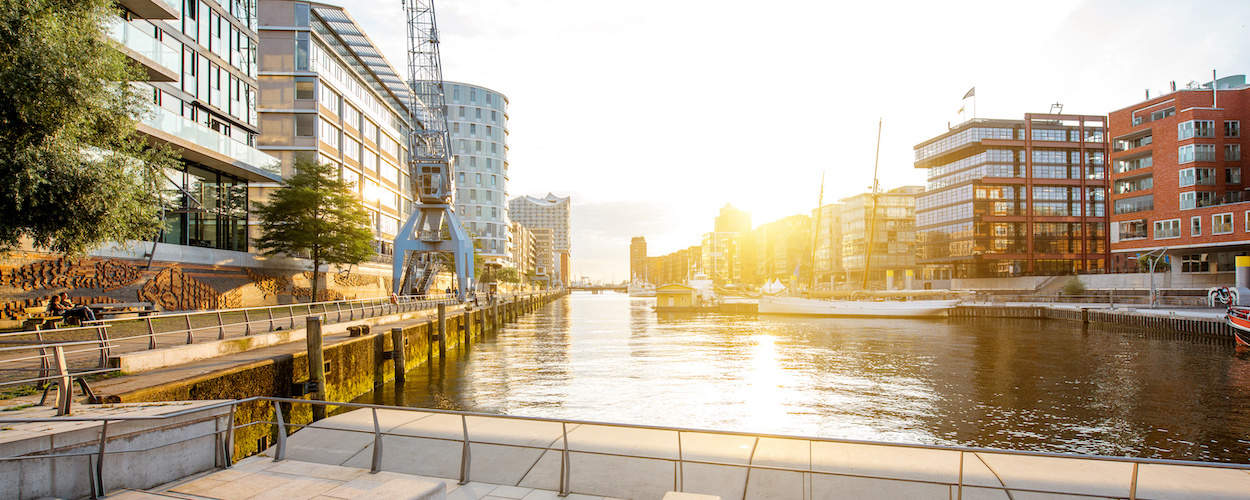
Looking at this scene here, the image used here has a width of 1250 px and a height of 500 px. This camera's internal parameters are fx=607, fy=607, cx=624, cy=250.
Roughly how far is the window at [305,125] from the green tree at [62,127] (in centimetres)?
3972

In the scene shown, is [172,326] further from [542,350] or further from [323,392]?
[542,350]

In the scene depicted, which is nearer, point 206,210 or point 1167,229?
point 206,210

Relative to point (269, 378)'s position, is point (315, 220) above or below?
above

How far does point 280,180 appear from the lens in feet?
136

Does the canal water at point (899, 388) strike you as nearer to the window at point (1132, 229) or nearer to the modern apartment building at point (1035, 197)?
the window at point (1132, 229)

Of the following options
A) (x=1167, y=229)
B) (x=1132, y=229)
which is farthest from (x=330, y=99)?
(x=1132, y=229)

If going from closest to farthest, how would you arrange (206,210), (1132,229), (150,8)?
(150,8) → (206,210) → (1132,229)

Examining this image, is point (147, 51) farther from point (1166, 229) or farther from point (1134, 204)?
point (1134, 204)

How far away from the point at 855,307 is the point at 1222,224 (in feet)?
107

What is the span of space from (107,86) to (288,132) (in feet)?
134

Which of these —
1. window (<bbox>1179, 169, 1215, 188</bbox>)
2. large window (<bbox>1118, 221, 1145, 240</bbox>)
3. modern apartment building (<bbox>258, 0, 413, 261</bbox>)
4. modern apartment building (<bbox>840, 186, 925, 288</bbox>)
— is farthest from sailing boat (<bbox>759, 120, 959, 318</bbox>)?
modern apartment building (<bbox>258, 0, 413, 261</bbox>)

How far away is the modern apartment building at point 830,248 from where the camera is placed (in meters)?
133

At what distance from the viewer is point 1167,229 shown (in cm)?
6056

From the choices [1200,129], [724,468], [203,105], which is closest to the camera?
[724,468]
